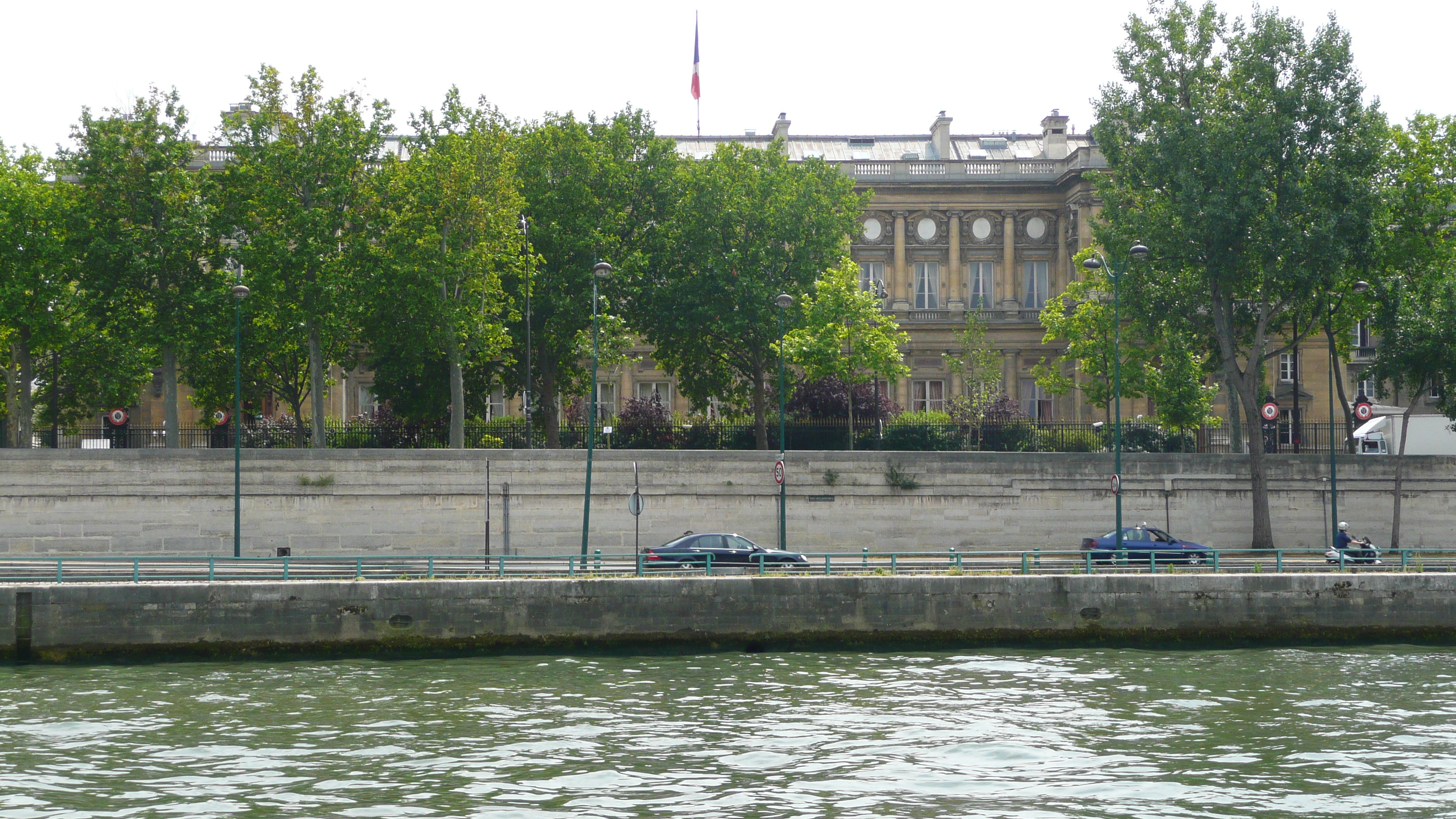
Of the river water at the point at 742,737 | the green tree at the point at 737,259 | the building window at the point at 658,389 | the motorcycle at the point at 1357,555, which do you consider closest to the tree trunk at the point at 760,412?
the green tree at the point at 737,259

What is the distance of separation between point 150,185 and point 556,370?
1545cm

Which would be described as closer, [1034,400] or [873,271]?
[1034,400]

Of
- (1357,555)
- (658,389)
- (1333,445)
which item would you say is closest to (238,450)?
(1357,555)

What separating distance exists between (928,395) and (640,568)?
4268 centimetres

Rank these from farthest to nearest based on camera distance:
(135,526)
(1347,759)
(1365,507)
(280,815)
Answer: (1365,507) < (135,526) < (1347,759) < (280,815)

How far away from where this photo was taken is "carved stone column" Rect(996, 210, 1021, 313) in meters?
72.9

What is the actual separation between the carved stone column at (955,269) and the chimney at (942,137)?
17.3ft

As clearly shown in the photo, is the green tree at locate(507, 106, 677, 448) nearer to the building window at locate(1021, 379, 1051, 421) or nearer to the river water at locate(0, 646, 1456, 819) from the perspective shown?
the river water at locate(0, 646, 1456, 819)

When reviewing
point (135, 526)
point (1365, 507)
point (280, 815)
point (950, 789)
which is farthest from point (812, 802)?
point (1365, 507)

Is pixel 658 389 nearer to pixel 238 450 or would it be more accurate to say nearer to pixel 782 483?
pixel 782 483

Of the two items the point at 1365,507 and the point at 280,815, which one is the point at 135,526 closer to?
the point at 280,815

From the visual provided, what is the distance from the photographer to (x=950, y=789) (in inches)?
736

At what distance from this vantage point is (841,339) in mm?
52531

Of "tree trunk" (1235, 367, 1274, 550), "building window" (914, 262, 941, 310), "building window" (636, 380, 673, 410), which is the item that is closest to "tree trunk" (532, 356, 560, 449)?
"building window" (636, 380, 673, 410)
